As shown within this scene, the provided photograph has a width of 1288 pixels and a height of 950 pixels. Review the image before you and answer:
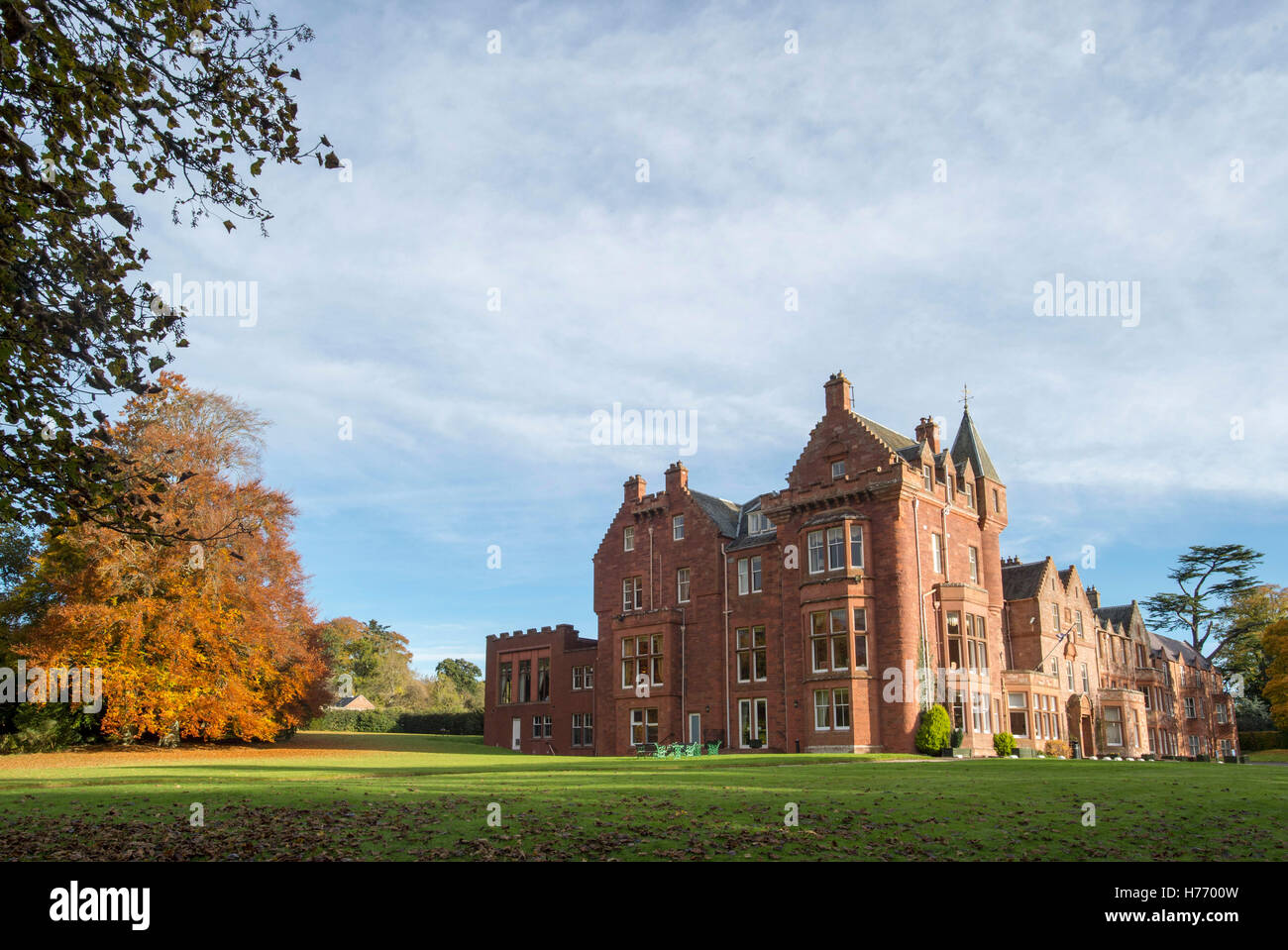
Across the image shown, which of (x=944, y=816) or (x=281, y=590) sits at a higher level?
(x=281, y=590)

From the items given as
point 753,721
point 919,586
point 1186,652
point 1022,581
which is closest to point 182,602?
point 753,721

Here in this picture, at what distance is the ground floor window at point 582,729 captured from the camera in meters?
51.8

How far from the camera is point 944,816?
12602 mm

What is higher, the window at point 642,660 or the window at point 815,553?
the window at point 815,553

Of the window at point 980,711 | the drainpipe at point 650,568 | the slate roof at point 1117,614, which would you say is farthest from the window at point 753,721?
the slate roof at point 1117,614

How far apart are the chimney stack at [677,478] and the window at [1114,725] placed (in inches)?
1042

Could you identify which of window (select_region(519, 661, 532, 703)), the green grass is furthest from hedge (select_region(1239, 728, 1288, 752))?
window (select_region(519, 661, 532, 703))

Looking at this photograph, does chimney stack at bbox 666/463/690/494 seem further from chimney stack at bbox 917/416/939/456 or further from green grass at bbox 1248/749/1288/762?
green grass at bbox 1248/749/1288/762

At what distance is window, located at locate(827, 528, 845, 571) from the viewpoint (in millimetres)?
39000

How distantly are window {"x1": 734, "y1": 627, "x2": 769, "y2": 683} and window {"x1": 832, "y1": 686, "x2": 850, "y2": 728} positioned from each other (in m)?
4.52

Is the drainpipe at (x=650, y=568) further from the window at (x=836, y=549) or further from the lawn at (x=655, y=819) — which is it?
the lawn at (x=655, y=819)
